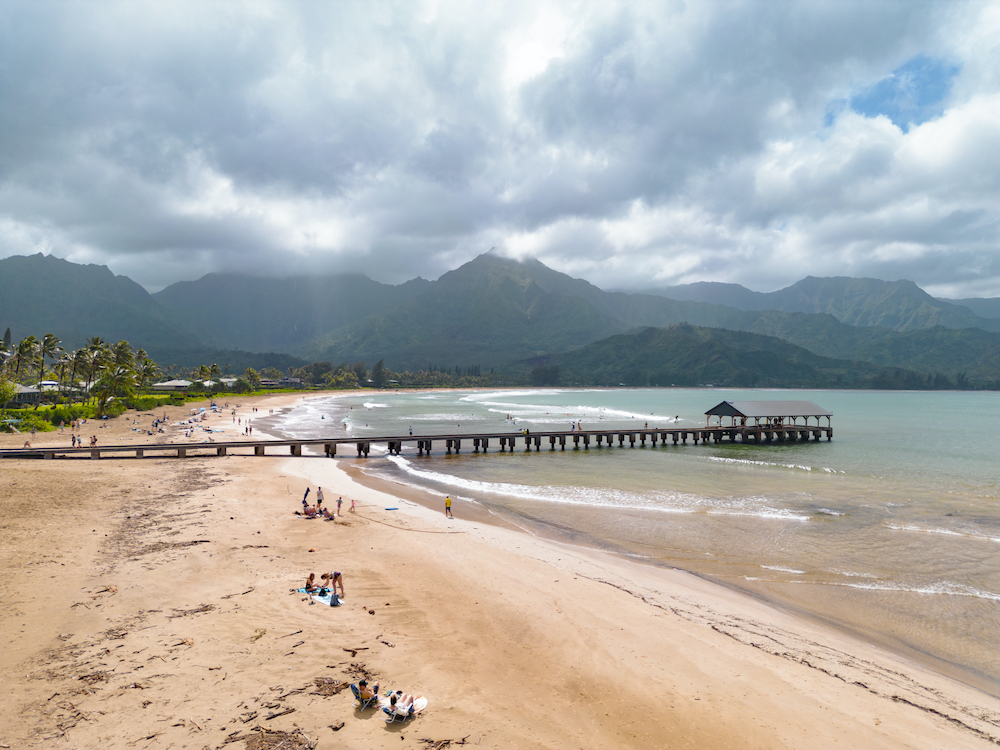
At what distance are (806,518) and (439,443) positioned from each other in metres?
33.5

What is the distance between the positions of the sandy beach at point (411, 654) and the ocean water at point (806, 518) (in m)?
2.13

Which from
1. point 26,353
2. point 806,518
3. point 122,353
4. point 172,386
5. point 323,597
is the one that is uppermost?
point 122,353

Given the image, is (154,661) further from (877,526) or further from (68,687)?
(877,526)

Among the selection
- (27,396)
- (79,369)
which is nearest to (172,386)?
(79,369)

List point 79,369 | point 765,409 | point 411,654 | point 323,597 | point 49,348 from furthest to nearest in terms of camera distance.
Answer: point 49,348 < point 79,369 < point 765,409 < point 323,597 < point 411,654

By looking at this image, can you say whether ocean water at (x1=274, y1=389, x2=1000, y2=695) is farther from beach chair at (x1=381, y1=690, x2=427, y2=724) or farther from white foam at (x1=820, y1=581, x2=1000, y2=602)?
beach chair at (x1=381, y1=690, x2=427, y2=724)

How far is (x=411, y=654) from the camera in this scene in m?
8.67

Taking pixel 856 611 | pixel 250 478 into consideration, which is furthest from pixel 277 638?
pixel 250 478

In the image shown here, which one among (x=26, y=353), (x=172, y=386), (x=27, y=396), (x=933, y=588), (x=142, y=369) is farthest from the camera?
(x=172, y=386)

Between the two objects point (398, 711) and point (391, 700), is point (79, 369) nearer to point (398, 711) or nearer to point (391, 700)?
point (391, 700)

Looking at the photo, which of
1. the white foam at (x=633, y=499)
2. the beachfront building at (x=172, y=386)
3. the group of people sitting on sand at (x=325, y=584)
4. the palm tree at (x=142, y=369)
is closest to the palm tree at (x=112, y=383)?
the palm tree at (x=142, y=369)

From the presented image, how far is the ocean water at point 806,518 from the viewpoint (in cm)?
1313

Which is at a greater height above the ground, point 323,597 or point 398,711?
point 398,711

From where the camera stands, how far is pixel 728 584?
48.5 feet
